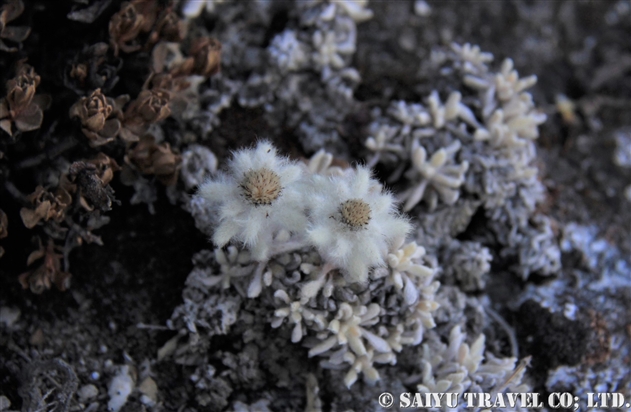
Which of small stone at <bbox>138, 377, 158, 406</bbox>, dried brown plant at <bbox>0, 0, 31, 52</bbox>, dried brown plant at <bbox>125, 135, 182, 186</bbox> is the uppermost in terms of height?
dried brown plant at <bbox>0, 0, 31, 52</bbox>

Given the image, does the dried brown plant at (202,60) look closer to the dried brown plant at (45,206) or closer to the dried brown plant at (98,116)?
the dried brown plant at (98,116)

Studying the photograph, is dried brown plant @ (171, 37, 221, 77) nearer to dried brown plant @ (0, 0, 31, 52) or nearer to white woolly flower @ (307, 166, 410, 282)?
dried brown plant @ (0, 0, 31, 52)

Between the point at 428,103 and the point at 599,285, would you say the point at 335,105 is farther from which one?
the point at 599,285

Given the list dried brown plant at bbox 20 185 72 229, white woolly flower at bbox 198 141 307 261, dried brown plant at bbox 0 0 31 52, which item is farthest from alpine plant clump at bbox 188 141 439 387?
dried brown plant at bbox 0 0 31 52

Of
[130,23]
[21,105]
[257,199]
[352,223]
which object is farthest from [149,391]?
[130,23]

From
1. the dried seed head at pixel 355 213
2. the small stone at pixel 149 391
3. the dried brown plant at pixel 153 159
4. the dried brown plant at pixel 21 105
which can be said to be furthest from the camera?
the dried brown plant at pixel 153 159

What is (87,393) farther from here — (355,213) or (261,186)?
(355,213)

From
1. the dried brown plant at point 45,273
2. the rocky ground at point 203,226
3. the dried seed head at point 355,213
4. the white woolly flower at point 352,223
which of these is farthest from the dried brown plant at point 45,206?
the dried seed head at point 355,213
